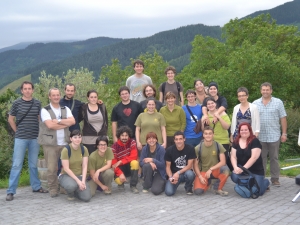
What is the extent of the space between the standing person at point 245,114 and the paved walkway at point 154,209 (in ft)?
3.90

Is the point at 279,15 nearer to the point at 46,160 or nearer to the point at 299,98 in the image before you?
the point at 299,98

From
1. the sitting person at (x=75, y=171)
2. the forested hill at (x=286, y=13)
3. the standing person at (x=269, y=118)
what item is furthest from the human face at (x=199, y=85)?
the forested hill at (x=286, y=13)

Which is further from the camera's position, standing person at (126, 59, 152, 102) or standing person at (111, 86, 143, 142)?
standing person at (126, 59, 152, 102)

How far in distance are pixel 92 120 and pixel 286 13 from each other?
491 feet

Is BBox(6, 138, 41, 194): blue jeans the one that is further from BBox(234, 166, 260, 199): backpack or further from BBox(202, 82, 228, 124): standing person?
BBox(234, 166, 260, 199): backpack

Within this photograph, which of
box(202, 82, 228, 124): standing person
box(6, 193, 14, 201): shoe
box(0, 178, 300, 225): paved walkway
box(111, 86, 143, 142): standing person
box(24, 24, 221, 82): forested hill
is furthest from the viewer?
box(24, 24, 221, 82): forested hill

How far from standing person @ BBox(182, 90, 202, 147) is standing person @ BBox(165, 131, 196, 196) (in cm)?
63

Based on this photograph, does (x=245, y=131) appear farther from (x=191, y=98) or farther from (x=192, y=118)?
(x=191, y=98)

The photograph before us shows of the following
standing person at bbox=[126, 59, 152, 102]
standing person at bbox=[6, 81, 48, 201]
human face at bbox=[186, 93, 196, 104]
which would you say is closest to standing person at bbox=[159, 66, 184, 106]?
standing person at bbox=[126, 59, 152, 102]

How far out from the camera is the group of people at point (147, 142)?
280 inches

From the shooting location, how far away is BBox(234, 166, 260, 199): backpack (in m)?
6.84

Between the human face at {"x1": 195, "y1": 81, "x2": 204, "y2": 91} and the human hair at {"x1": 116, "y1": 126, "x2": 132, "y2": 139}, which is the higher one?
the human face at {"x1": 195, "y1": 81, "x2": 204, "y2": 91}

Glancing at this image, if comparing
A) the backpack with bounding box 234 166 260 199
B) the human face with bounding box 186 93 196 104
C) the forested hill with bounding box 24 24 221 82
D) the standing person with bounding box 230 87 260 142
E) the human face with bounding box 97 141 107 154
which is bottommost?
the backpack with bounding box 234 166 260 199

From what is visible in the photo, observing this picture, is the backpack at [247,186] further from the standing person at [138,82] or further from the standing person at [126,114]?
the standing person at [138,82]
